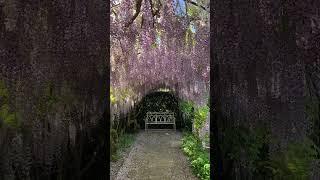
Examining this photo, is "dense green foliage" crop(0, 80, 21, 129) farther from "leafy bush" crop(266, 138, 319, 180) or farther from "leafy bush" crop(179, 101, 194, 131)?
"leafy bush" crop(179, 101, 194, 131)

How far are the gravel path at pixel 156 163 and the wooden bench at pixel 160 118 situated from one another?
487 cm

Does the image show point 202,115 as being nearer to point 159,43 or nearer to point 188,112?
point 159,43

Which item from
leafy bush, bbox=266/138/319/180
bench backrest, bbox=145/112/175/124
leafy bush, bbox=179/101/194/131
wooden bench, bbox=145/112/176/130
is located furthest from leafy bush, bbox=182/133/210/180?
bench backrest, bbox=145/112/175/124

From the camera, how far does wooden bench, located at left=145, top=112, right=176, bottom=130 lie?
20.0 m

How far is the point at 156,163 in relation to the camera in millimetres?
10484

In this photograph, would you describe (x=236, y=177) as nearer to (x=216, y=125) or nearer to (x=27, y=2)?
(x=216, y=125)

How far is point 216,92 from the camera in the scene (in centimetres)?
237

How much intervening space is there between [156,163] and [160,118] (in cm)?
990

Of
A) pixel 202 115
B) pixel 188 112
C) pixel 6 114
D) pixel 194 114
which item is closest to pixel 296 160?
pixel 6 114

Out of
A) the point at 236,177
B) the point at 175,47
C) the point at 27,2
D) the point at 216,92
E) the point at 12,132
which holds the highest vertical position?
the point at 175,47

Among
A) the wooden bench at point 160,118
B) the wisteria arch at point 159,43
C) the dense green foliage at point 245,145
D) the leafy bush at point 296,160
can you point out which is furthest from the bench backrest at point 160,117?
the leafy bush at point 296,160

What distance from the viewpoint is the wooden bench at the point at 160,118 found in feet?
65.8

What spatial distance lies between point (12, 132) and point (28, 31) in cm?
46

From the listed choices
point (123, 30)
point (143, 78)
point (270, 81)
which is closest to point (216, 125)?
point (270, 81)
